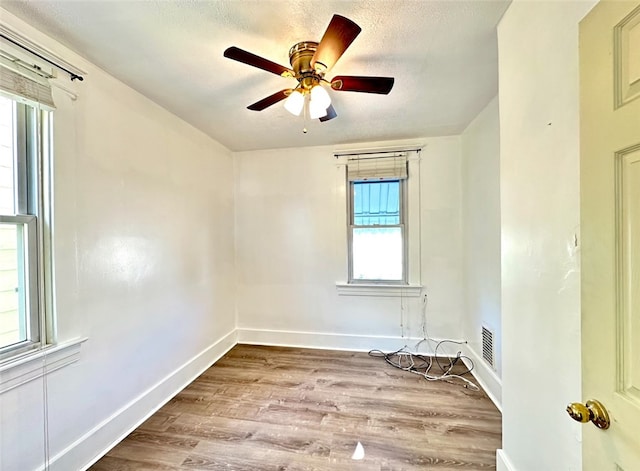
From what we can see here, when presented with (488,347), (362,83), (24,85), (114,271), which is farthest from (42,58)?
(488,347)

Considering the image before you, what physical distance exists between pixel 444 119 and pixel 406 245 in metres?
1.39

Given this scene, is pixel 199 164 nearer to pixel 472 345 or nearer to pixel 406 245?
pixel 406 245

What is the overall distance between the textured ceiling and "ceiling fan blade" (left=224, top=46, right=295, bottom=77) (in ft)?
0.61

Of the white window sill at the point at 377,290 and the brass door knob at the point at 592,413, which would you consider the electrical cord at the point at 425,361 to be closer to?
the white window sill at the point at 377,290

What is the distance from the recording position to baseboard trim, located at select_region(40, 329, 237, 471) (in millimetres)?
1624

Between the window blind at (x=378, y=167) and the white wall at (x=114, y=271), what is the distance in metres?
1.71

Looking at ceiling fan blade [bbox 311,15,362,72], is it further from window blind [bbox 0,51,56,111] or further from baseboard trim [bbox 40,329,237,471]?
baseboard trim [bbox 40,329,237,471]

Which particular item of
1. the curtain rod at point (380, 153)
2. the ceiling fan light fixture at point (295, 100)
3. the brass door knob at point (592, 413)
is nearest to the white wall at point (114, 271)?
the ceiling fan light fixture at point (295, 100)

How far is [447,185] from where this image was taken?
3.20 m

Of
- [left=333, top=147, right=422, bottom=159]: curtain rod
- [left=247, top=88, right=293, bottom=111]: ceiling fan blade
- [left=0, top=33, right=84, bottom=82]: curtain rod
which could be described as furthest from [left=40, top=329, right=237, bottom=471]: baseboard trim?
[left=333, top=147, right=422, bottom=159]: curtain rod

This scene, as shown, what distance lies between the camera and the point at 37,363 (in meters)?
1.47

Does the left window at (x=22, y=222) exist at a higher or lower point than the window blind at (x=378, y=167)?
lower

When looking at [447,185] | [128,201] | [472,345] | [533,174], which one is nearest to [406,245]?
[447,185]

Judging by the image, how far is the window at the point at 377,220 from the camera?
3.32 meters
